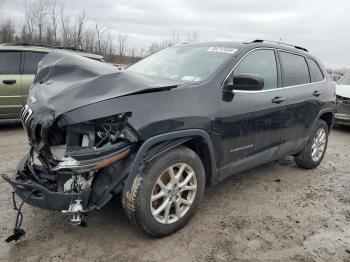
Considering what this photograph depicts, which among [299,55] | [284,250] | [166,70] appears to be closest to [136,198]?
[284,250]

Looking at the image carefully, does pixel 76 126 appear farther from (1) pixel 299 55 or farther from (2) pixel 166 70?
(1) pixel 299 55

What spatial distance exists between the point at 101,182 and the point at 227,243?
1.27 m

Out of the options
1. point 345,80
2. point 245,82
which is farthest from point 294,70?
point 345,80

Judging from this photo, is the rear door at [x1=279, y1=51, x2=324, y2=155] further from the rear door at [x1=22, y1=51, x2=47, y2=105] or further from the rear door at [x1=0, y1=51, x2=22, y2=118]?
the rear door at [x1=0, y1=51, x2=22, y2=118]

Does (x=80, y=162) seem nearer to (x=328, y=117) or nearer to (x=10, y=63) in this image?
(x=328, y=117)

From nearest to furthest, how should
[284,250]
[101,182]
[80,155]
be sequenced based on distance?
[80,155], [101,182], [284,250]

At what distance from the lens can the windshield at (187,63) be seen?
3.89m

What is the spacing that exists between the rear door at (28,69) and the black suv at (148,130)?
4.08 metres

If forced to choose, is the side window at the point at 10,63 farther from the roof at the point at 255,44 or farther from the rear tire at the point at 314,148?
the rear tire at the point at 314,148

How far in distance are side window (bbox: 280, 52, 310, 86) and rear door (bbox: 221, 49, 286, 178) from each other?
0.69ft

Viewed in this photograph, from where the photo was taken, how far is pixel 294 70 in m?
5.08

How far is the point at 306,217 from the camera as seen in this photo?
13.2ft

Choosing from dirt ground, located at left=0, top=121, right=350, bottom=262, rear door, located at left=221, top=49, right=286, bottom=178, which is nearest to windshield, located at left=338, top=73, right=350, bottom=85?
dirt ground, located at left=0, top=121, right=350, bottom=262

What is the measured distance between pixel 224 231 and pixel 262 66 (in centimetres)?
201
